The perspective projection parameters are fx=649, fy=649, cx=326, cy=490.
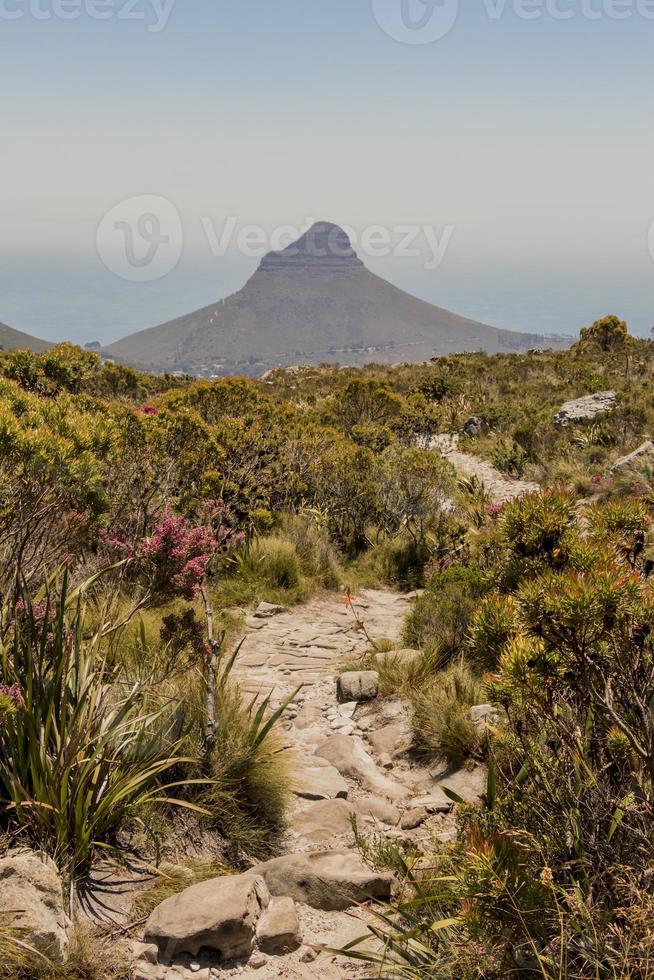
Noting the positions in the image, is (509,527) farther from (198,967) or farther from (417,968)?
(198,967)

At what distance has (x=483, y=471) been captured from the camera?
1756 centimetres

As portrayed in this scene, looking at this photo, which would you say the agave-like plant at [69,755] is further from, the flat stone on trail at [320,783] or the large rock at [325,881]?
the flat stone on trail at [320,783]

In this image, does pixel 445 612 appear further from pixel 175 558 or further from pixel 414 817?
pixel 175 558

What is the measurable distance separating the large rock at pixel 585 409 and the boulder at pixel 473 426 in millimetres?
2619

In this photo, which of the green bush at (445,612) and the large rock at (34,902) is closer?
the large rock at (34,902)

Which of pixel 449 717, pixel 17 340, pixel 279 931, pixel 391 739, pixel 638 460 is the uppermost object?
pixel 17 340

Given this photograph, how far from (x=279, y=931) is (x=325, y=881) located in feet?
1.30

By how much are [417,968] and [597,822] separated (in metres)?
0.89

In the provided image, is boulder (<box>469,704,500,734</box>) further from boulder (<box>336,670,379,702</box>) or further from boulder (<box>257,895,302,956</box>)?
boulder (<box>257,895,302,956</box>)

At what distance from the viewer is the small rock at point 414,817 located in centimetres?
416

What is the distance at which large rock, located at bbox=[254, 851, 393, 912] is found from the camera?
128 inches

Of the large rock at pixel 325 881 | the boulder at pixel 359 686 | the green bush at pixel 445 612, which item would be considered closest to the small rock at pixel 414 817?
the large rock at pixel 325 881

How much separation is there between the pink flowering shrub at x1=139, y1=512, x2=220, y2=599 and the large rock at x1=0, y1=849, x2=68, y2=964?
1892 millimetres

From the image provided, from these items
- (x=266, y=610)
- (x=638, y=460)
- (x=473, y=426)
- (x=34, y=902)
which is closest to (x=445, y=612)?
(x=266, y=610)
